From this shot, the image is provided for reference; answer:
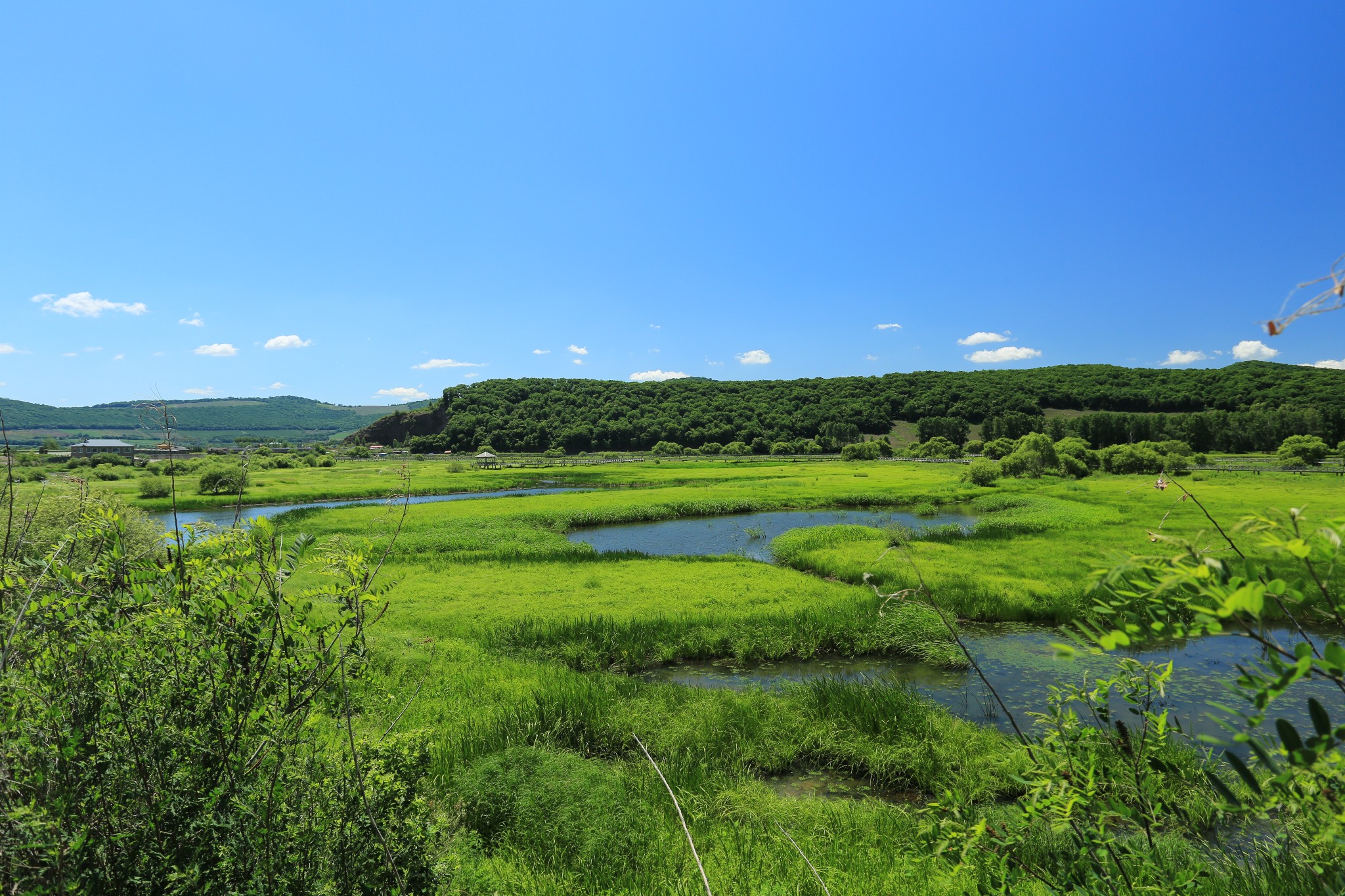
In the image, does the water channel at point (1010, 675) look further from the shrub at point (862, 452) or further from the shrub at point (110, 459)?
the shrub at point (862, 452)

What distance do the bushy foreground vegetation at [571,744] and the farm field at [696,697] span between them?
2.5 inches

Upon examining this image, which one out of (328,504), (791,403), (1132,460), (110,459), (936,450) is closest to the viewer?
(328,504)

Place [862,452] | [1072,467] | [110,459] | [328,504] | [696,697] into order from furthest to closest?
[862,452]
[110,459]
[1072,467]
[328,504]
[696,697]

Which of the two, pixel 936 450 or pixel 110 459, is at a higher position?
pixel 936 450

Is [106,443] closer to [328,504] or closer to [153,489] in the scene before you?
[153,489]

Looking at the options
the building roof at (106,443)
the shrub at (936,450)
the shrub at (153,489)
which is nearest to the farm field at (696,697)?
the shrub at (153,489)

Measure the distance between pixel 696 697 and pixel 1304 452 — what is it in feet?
281

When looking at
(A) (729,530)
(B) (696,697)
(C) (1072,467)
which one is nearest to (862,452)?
(C) (1072,467)

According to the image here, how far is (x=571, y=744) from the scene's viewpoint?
9.35 metres

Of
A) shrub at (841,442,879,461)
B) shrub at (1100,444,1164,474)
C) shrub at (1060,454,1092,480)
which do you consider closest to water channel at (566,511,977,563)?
shrub at (1060,454,1092,480)

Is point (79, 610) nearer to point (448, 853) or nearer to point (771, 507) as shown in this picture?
point (448, 853)

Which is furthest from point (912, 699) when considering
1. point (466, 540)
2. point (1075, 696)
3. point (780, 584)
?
point (466, 540)

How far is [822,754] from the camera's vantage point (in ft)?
30.8

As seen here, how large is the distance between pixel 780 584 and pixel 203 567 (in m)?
17.1
